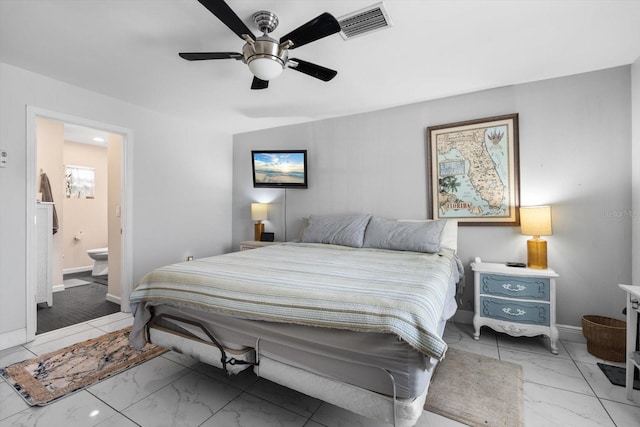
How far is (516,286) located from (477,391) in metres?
1.06

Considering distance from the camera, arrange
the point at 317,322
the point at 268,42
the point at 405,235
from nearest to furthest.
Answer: the point at 317,322
the point at 268,42
the point at 405,235

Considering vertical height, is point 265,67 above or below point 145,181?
above

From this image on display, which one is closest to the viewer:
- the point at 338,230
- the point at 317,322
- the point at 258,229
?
the point at 317,322

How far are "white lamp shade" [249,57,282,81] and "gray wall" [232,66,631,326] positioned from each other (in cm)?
187

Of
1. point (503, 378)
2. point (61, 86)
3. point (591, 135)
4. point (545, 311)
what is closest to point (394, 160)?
point (591, 135)

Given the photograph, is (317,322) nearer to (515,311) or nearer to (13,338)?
(515,311)

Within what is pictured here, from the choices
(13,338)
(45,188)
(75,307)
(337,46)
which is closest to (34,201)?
(13,338)

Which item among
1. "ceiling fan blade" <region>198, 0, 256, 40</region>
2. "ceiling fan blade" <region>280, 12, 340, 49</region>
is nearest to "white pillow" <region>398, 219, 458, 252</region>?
"ceiling fan blade" <region>280, 12, 340, 49</region>

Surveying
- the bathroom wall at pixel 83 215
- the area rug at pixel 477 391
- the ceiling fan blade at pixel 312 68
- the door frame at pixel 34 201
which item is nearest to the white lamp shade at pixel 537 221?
the area rug at pixel 477 391

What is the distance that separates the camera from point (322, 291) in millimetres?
1446

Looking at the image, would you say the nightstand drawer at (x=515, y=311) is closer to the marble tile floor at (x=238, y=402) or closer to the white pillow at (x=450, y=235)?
the marble tile floor at (x=238, y=402)

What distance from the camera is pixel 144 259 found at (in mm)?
3549

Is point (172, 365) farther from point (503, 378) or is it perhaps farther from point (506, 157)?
point (506, 157)

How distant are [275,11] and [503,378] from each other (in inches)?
115
